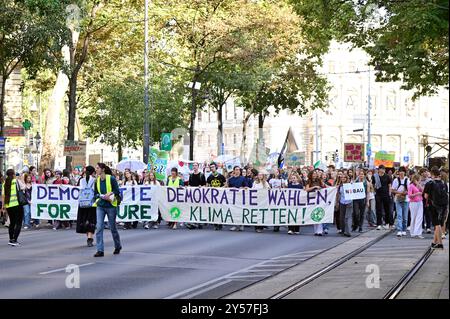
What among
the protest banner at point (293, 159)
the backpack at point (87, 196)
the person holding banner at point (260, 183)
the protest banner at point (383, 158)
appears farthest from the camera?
the protest banner at point (383, 158)

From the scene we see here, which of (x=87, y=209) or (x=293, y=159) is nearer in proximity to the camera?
(x=87, y=209)

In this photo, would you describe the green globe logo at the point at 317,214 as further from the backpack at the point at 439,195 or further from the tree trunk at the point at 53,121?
the tree trunk at the point at 53,121

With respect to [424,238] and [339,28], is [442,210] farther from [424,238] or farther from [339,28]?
[339,28]

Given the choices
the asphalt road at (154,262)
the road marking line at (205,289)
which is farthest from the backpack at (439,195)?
the road marking line at (205,289)

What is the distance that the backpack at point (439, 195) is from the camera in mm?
19656

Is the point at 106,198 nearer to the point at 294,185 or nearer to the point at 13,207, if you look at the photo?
Answer: the point at 13,207

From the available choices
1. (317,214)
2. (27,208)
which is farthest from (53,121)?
(317,214)

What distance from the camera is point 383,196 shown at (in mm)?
27234

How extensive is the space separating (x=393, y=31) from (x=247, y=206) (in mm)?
5832

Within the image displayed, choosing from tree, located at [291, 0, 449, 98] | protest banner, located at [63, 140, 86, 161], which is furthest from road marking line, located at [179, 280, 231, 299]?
protest banner, located at [63, 140, 86, 161]

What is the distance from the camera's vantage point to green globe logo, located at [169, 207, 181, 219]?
27.0 metres

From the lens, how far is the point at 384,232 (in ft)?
84.1

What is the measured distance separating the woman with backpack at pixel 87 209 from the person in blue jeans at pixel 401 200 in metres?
7.77

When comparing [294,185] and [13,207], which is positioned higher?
[294,185]
